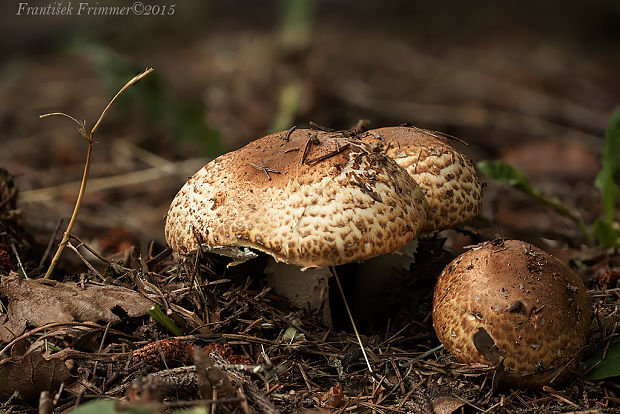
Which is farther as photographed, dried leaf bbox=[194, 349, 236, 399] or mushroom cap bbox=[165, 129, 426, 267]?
mushroom cap bbox=[165, 129, 426, 267]

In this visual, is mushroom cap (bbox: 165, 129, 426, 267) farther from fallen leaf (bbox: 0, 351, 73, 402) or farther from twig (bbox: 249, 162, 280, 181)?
fallen leaf (bbox: 0, 351, 73, 402)

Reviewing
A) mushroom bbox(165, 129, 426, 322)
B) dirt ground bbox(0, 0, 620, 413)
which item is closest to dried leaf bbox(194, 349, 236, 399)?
dirt ground bbox(0, 0, 620, 413)

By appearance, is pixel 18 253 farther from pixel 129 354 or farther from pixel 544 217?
pixel 544 217

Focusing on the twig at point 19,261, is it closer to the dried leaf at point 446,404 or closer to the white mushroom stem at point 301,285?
the white mushroom stem at point 301,285

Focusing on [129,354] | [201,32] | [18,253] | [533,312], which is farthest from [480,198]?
[201,32]

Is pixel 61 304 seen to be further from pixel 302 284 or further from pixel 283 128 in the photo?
pixel 283 128

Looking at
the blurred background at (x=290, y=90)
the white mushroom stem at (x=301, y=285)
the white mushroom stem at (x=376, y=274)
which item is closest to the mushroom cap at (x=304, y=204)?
the white mushroom stem at (x=301, y=285)

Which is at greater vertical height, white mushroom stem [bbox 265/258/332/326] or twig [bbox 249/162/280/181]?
twig [bbox 249/162/280/181]

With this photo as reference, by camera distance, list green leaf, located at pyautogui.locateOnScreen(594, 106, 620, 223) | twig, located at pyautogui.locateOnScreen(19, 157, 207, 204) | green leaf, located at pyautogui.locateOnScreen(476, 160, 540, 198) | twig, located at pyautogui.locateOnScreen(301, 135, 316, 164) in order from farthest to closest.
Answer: twig, located at pyautogui.locateOnScreen(19, 157, 207, 204), green leaf, located at pyautogui.locateOnScreen(594, 106, 620, 223), green leaf, located at pyautogui.locateOnScreen(476, 160, 540, 198), twig, located at pyautogui.locateOnScreen(301, 135, 316, 164)
